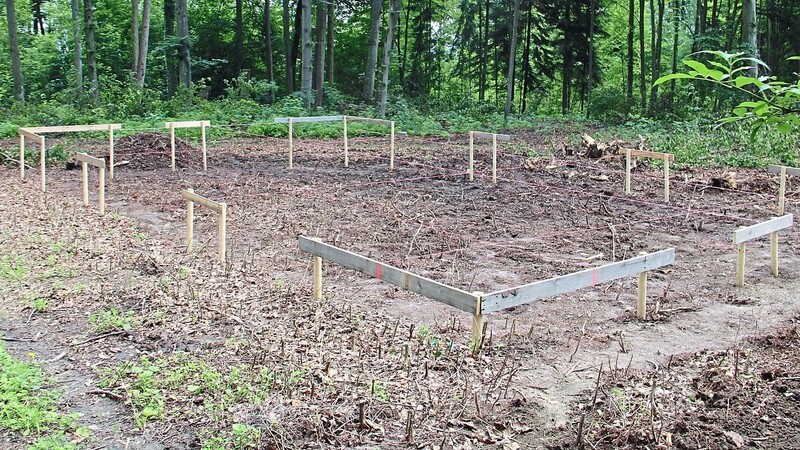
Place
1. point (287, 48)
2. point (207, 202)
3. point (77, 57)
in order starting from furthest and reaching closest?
1. point (287, 48)
2. point (77, 57)
3. point (207, 202)

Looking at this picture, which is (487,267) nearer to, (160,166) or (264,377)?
(264,377)

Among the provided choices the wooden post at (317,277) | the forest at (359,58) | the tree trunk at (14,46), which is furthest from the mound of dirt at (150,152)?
the wooden post at (317,277)

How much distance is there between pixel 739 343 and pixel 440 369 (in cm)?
261

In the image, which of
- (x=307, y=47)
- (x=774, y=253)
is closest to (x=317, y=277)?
(x=774, y=253)

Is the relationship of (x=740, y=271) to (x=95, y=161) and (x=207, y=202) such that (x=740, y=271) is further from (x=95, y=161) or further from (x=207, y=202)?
(x=95, y=161)

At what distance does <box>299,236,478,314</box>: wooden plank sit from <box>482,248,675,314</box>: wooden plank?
19 centimetres

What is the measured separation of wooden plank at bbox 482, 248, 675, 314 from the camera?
5.48 meters

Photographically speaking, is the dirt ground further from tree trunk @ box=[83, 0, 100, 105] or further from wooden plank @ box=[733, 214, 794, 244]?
tree trunk @ box=[83, 0, 100, 105]

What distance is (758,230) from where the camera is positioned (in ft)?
25.6

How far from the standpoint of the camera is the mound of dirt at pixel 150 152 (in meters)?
15.8

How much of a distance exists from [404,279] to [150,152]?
11.9 metres

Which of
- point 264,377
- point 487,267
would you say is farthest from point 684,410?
point 487,267

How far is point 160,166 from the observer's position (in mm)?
15766

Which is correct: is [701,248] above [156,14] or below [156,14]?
below
